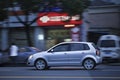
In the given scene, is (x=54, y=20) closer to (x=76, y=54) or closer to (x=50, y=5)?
(x=50, y=5)

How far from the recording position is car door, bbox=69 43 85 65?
2021 cm

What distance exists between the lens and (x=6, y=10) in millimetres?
28047

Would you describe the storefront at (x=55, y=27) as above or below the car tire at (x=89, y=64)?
above

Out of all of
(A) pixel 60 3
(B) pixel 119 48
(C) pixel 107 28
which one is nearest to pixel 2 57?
(A) pixel 60 3

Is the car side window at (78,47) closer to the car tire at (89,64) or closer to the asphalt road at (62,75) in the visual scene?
the car tire at (89,64)

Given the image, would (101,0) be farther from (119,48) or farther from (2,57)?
(2,57)

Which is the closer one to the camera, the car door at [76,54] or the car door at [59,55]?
the car door at [76,54]

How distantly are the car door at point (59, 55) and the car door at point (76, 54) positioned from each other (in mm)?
277

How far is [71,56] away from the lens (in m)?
20.3

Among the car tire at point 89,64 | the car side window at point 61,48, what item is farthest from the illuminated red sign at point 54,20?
the car tire at point 89,64

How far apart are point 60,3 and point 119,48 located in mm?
5456

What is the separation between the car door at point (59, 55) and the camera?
20.4 meters

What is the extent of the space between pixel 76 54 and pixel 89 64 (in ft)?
2.86

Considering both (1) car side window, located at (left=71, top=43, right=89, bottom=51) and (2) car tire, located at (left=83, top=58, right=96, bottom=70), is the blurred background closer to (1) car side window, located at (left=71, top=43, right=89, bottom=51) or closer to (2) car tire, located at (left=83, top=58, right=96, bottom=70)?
(1) car side window, located at (left=71, top=43, right=89, bottom=51)
